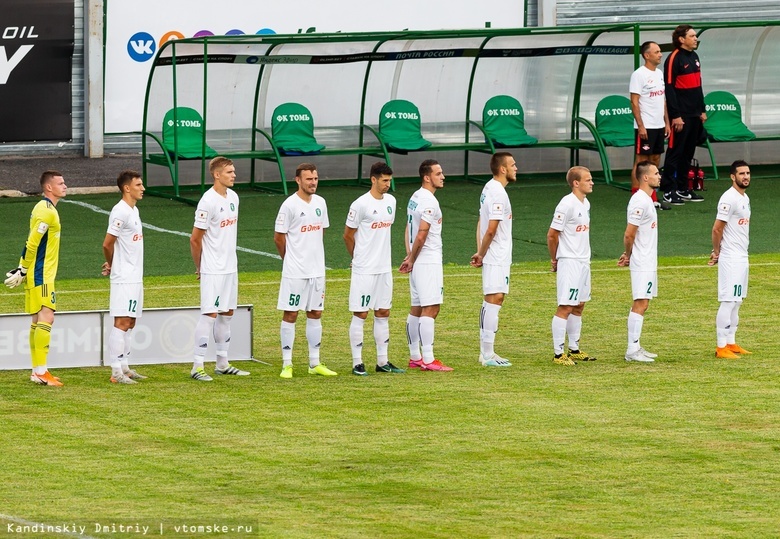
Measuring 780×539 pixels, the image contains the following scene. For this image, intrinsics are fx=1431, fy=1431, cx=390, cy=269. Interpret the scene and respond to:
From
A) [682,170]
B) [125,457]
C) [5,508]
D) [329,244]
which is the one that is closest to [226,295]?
[125,457]

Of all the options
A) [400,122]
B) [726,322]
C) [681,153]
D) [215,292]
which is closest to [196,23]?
[400,122]

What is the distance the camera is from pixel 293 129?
2489 centimetres

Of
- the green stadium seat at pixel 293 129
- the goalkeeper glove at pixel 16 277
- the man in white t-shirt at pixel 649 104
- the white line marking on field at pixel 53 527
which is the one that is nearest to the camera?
the white line marking on field at pixel 53 527

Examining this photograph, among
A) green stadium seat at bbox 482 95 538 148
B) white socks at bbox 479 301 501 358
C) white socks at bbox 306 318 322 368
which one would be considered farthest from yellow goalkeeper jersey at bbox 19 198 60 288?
green stadium seat at bbox 482 95 538 148

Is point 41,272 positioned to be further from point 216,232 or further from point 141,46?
point 141,46

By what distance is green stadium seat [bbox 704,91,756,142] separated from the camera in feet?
84.7

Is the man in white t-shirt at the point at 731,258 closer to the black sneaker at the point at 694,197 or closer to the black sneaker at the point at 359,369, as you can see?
the black sneaker at the point at 359,369

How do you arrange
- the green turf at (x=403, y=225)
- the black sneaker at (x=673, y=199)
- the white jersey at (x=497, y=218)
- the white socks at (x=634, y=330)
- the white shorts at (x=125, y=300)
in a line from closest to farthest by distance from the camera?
the white shorts at (x=125, y=300) < the white jersey at (x=497, y=218) < the white socks at (x=634, y=330) < the green turf at (x=403, y=225) < the black sneaker at (x=673, y=199)

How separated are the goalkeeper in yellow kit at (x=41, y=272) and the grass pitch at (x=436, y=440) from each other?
1.07 ft

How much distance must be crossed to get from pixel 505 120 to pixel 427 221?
42.4 feet

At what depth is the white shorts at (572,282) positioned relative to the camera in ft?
45.4

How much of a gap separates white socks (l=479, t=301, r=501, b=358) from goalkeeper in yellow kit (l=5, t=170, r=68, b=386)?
4.03m

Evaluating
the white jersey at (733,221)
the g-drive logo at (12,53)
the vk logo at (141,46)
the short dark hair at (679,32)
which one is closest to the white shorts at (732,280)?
the white jersey at (733,221)

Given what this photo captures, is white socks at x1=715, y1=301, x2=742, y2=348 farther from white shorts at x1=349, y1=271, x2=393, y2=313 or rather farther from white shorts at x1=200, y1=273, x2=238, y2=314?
white shorts at x1=200, y1=273, x2=238, y2=314
